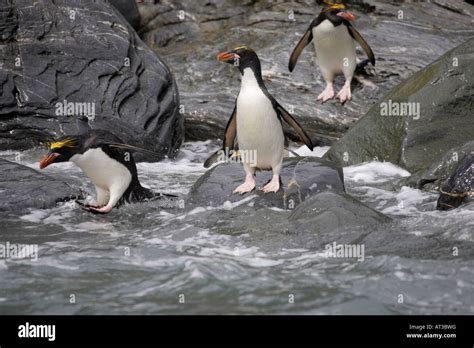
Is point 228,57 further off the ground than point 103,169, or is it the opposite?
point 228,57

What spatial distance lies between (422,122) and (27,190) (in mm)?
3998

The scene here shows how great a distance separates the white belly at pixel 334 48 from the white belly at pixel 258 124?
12.1 feet

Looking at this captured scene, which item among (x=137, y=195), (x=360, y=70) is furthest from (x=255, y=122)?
(x=360, y=70)

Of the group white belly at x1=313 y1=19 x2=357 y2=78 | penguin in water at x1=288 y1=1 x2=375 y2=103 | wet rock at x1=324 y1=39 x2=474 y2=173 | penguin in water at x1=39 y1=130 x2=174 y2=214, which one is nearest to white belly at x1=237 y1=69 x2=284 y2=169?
penguin in water at x1=39 y1=130 x2=174 y2=214

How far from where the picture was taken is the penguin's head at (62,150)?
7.25 meters

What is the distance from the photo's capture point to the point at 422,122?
923 centimetres

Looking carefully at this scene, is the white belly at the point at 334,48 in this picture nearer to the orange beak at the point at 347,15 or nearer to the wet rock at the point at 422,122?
the orange beak at the point at 347,15

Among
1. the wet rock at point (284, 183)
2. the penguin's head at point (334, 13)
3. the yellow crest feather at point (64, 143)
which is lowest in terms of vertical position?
the wet rock at point (284, 183)

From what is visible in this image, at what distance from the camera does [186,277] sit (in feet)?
18.7

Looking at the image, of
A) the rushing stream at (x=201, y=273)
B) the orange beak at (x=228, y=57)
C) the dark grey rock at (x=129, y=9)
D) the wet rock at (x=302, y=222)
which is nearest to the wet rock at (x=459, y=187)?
the rushing stream at (x=201, y=273)

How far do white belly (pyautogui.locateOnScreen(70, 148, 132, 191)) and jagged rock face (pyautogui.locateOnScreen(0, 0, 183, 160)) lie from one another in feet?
7.72

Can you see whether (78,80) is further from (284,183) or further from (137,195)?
(284,183)
